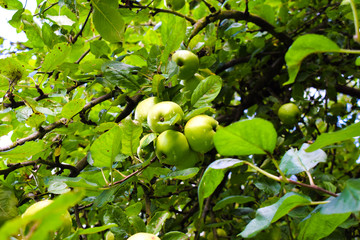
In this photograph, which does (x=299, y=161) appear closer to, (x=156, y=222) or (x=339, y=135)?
(x=339, y=135)

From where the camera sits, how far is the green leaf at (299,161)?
29.3 inches

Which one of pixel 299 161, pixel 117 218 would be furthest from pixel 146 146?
pixel 299 161

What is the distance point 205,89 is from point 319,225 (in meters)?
0.50

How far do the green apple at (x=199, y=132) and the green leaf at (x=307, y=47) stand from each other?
0.32 m

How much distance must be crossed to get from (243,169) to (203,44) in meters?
0.67

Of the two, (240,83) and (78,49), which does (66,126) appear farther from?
(240,83)

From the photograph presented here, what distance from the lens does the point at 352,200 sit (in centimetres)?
49

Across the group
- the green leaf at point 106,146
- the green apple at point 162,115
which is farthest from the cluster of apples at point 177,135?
the green leaf at point 106,146

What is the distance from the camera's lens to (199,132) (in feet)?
2.74

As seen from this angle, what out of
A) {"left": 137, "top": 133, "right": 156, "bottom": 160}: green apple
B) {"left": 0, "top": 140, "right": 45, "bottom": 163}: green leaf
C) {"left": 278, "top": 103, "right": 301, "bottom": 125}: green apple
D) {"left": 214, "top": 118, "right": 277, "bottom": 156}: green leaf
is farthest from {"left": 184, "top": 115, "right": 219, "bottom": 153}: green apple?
{"left": 278, "top": 103, "right": 301, "bottom": 125}: green apple

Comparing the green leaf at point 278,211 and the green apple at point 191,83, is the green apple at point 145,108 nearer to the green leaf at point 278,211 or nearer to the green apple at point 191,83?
the green apple at point 191,83

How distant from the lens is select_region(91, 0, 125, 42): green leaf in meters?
1.01

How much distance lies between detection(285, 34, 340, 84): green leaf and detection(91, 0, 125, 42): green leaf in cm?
67

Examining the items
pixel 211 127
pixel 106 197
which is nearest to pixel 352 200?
pixel 211 127
